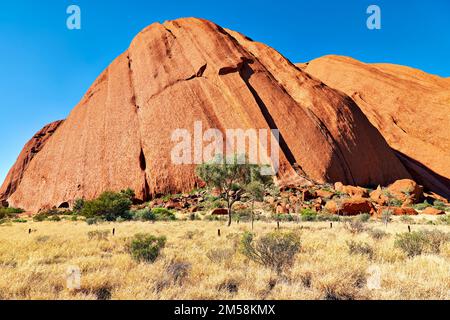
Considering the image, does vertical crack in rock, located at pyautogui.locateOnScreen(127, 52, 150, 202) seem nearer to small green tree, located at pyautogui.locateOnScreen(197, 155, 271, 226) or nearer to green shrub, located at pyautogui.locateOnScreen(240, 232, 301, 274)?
small green tree, located at pyautogui.locateOnScreen(197, 155, 271, 226)


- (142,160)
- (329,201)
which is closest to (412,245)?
(329,201)

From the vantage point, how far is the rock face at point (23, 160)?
63125 mm

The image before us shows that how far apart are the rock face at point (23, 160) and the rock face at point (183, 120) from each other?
15.4 metres

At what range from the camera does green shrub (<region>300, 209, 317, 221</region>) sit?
27014mm

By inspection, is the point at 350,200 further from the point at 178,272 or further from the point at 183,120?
the point at 178,272

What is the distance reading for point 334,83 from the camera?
7512 cm

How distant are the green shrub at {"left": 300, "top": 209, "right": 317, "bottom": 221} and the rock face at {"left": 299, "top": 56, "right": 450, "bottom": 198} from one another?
106 ft

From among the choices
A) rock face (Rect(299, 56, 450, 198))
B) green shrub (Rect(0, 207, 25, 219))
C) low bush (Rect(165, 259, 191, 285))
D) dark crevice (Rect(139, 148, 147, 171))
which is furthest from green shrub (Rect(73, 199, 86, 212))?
rock face (Rect(299, 56, 450, 198))

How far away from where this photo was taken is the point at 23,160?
65.2 metres

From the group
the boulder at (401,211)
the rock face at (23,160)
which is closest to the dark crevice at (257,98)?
the boulder at (401,211)

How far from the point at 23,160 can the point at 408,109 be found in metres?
81.2
